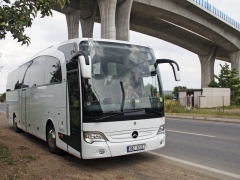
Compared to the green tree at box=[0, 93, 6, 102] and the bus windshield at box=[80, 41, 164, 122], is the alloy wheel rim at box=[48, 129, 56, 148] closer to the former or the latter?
the bus windshield at box=[80, 41, 164, 122]

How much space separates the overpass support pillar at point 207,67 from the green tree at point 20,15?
57.0 metres

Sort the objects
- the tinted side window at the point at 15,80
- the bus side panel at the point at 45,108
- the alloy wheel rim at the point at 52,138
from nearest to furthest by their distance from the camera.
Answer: the bus side panel at the point at 45,108, the alloy wheel rim at the point at 52,138, the tinted side window at the point at 15,80

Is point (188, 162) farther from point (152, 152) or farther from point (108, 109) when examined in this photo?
point (108, 109)

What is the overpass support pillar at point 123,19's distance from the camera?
3033 cm

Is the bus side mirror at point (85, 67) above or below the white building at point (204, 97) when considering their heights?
above

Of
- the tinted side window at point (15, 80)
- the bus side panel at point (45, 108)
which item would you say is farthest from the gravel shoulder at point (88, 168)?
the tinted side window at point (15, 80)

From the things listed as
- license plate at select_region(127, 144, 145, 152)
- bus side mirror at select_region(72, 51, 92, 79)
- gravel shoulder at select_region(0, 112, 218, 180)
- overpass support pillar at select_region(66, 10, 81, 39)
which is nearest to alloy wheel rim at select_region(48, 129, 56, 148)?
gravel shoulder at select_region(0, 112, 218, 180)

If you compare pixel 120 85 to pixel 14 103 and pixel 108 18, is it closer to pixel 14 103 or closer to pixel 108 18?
pixel 14 103

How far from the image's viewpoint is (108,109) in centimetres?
→ 566

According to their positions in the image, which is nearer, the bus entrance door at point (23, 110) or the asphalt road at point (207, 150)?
the asphalt road at point (207, 150)

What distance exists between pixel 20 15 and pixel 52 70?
6.96 ft

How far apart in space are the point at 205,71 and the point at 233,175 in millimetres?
57275

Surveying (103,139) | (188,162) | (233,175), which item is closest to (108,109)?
(103,139)

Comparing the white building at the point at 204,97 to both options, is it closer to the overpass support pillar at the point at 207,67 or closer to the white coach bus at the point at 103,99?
the white coach bus at the point at 103,99
